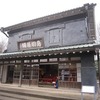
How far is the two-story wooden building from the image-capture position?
9.78 meters

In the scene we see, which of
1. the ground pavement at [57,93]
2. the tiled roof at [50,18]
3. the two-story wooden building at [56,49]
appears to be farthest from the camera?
the tiled roof at [50,18]

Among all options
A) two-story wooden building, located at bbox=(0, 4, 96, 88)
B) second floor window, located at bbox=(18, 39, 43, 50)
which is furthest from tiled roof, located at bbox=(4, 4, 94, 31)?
second floor window, located at bbox=(18, 39, 43, 50)

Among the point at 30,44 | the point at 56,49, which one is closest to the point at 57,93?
the point at 56,49

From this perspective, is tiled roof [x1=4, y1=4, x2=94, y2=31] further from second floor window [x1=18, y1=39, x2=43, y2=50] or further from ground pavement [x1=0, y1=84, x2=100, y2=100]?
ground pavement [x1=0, y1=84, x2=100, y2=100]

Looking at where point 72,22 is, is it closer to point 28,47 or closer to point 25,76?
point 28,47

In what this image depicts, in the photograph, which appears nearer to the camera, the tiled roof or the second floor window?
the tiled roof

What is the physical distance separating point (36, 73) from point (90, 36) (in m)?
5.72

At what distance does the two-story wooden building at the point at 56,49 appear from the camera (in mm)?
9780

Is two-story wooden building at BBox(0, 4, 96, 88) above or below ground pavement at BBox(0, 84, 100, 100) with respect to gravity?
Answer: above

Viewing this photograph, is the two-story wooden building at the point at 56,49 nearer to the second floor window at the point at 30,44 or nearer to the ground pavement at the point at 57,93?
the second floor window at the point at 30,44

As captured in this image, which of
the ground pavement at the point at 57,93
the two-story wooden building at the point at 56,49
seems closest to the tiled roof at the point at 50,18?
the two-story wooden building at the point at 56,49

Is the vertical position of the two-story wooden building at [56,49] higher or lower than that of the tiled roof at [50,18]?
lower

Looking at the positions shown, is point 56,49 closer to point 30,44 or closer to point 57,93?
point 57,93

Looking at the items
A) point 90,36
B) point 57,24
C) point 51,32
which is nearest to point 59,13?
point 57,24
